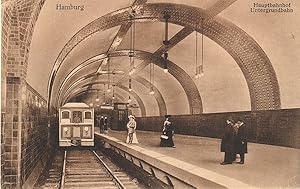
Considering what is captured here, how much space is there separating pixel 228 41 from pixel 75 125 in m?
8.53

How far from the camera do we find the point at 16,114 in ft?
22.9

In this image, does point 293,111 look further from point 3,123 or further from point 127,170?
point 3,123

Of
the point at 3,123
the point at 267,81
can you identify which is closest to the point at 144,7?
the point at 267,81

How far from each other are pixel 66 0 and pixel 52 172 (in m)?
6.99

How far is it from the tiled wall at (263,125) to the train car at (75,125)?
4.56 metres

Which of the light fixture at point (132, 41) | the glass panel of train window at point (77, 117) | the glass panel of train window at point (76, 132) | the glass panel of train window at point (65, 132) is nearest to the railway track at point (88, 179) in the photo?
the light fixture at point (132, 41)

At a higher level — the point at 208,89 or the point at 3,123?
the point at 208,89

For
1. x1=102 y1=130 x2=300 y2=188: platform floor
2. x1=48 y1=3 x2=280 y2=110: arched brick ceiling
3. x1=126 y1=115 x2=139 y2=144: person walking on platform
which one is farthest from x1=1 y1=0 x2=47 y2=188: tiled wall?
x1=126 y1=115 x2=139 y2=144: person walking on platform

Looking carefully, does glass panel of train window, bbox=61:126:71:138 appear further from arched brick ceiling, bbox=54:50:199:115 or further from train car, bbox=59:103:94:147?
arched brick ceiling, bbox=54:50:199:115

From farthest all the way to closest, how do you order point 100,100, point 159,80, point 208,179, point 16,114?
point 100,100 → point 159,80 → point 16,114 → point 208,179

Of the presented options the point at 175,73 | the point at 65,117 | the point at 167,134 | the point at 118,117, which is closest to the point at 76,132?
the point at 65,117

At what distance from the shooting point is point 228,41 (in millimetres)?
12820

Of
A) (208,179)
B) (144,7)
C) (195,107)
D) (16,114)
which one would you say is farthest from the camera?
(195,107)

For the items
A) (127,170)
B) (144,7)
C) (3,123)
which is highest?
(144,7)
